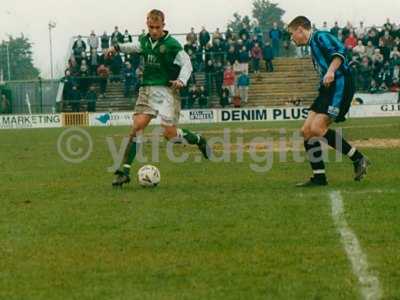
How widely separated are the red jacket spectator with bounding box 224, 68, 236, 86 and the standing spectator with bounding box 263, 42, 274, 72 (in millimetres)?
2642

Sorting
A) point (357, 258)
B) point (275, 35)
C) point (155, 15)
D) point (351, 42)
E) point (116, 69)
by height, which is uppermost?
point (155, 15)

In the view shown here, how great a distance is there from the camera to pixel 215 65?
1772 inches

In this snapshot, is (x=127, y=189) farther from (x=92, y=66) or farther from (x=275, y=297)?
(x=92, y=66)

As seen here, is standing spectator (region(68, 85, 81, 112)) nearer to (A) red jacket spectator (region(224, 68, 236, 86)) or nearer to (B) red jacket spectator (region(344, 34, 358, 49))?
(A) red jacket spectator (region(224, 68, 236, 86))

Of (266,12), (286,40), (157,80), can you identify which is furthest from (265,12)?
(157,80)

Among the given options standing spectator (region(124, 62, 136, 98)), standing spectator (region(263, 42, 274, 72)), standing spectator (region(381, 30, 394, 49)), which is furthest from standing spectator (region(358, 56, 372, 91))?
standing spectator (region(124, 62, 136, 98))

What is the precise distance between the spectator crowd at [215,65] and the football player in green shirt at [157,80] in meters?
31.0

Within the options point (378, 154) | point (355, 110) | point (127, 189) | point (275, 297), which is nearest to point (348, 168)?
point (378, 154)

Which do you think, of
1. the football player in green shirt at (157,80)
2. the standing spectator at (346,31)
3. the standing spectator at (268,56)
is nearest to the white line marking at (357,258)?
the football player in green shirt at (157,80)

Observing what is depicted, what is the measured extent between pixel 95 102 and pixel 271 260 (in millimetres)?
39772

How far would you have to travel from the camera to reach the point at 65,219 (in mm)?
9078

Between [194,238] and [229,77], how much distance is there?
37.2 meters

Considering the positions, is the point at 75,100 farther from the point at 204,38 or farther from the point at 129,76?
the point at 204,38

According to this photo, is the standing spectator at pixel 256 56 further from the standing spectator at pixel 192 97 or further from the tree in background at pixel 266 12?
the tree in background at pixel 266 12
